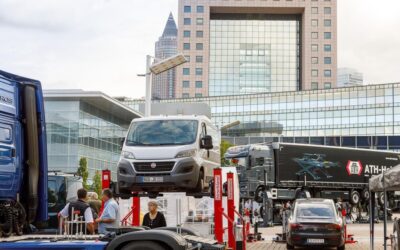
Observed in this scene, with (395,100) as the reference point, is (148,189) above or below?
below

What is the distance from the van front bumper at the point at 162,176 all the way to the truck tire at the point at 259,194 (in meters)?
22.6

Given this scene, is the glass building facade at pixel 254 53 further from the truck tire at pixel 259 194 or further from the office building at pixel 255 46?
the truck tire at pixel 259 194

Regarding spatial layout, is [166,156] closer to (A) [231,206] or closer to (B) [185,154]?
(B) [185,154]

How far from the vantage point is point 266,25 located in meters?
147

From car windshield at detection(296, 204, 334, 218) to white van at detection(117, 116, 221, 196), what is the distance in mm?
7408

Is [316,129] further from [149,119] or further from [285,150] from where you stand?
[149,119]

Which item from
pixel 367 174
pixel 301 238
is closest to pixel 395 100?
pixel 367 174

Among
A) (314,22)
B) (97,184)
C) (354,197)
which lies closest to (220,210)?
(354,197)

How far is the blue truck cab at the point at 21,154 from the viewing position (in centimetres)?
1077

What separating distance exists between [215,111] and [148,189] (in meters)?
98.8

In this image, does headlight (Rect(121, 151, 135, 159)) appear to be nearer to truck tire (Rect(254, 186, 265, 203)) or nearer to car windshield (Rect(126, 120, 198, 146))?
car windshield (Rect(126, 120, 198, 146))

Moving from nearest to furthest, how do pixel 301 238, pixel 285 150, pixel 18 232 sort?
pixel 18 232, pixel 301 238, pixel 285 150

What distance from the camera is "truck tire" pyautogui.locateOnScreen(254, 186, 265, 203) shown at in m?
36.7

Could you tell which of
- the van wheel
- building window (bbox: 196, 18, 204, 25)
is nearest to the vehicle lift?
the van wheel
